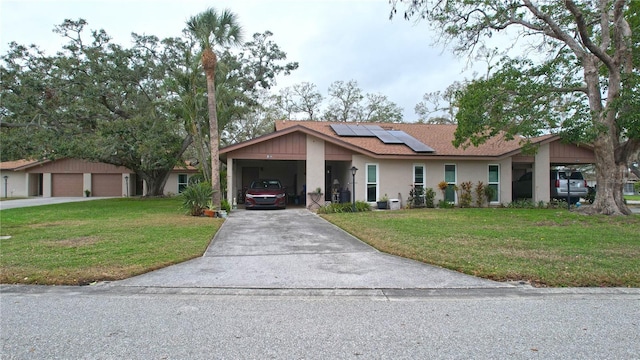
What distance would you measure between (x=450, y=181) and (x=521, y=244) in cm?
1002

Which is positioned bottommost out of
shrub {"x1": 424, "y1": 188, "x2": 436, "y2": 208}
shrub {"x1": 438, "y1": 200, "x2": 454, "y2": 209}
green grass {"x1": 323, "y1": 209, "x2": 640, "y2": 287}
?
green grass {"x1": 323, "y1": 209, "x2": 640, "y2": 287}

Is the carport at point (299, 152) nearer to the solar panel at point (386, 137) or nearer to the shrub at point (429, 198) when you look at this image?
the solar panel at point (386, 137)

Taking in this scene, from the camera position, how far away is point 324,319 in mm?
4086

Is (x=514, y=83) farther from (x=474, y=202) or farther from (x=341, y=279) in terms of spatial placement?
(x=341, y=279)

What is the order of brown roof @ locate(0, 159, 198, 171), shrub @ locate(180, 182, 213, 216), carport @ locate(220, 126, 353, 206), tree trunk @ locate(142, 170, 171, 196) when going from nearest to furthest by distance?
shrub @ locate(180, 182, 213, 216) → carport @ locate(220, 126, 353, 206) → tree trunk @ locate(142, 170, 171, 196) → brown roof @ locate(0, 159, 198, 171)

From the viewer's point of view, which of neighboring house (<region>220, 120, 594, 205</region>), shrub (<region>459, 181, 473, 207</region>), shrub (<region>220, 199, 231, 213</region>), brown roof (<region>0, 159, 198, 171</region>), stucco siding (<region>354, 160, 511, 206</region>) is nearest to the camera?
shrub (<region>220, 199, 231, 213</region>)

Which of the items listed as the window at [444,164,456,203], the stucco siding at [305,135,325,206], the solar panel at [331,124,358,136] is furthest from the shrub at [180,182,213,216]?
the window at [444,164,456,203]

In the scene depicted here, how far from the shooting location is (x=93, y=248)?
7.66 m

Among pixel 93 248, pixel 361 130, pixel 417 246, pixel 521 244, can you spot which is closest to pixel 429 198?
pixel 361 130

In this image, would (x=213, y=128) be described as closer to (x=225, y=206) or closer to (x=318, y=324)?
(x=225, y=206)

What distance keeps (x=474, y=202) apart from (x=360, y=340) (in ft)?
52.0

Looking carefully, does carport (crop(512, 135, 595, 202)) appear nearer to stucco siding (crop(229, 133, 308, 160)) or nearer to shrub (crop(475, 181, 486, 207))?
shrub (crop(475, 181, 486, 207))

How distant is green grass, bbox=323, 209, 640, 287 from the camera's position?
570cm

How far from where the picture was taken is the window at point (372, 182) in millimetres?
17234
